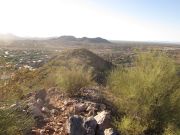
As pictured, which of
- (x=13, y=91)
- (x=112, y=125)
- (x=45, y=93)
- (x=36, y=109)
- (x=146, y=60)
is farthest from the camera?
(x=45, y=93)

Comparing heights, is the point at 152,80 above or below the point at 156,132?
above

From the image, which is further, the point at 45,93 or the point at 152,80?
the point at 45,93

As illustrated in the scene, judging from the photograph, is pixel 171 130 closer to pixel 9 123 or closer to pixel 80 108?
pixel 80 108

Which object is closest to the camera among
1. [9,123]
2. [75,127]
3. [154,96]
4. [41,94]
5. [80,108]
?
[9,123]

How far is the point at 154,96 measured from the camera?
13.5 metres

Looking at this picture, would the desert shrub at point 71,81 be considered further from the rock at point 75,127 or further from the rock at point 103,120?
the rock at point 75,127

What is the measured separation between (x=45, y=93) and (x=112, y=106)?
4007 mm

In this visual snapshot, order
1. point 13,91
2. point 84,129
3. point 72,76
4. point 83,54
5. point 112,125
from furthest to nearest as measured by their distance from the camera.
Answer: point 83,54 < point 72,76 < point 112,125 < point 84,129 < point 13,91

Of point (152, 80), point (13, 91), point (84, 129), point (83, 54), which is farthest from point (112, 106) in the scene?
point (83, 54)

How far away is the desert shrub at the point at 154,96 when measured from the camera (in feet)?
44.3

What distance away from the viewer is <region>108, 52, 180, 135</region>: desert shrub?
13.5 m

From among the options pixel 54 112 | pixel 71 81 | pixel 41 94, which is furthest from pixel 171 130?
pixel 71 81

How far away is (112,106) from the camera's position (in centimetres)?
1609

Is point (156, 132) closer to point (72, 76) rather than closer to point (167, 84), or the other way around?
point (167, 84)
